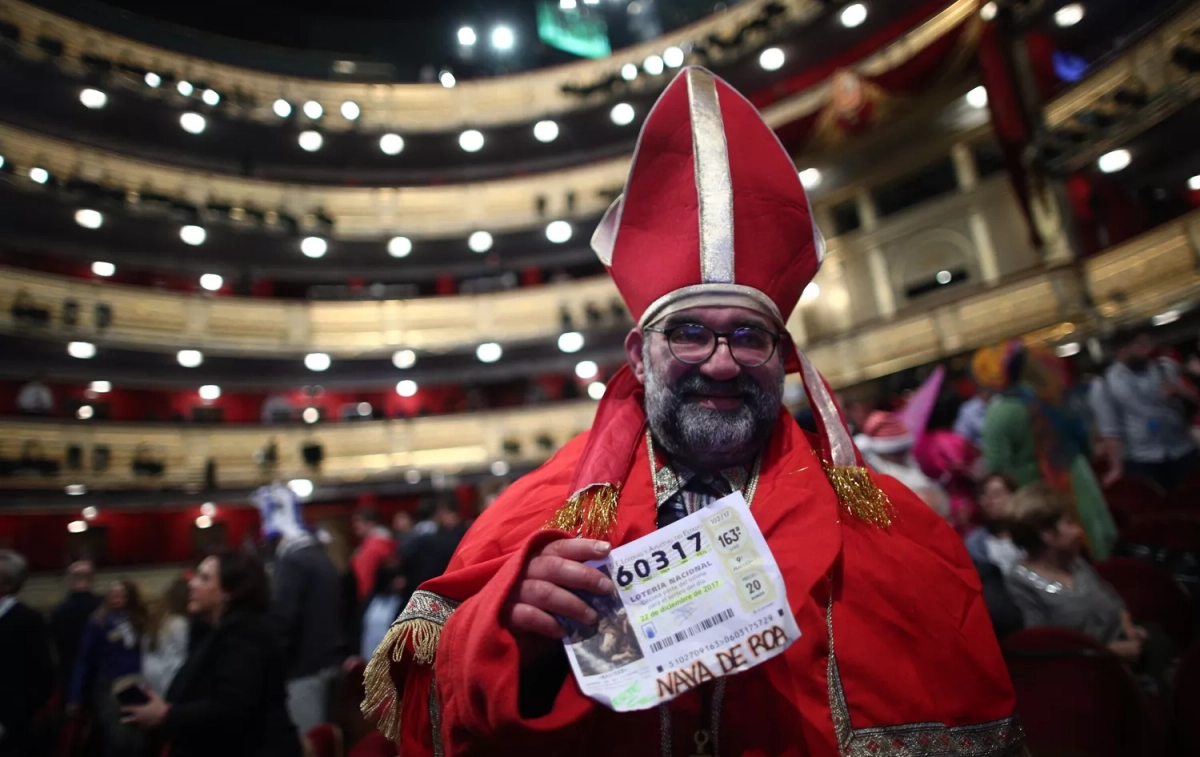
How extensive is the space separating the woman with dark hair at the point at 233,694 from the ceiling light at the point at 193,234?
17.1 m

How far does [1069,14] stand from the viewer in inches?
468

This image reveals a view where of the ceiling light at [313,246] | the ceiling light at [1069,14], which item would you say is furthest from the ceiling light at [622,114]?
the ceiling light at [1069,14]

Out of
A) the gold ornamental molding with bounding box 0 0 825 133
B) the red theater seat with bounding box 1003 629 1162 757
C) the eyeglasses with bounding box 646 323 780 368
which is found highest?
the gold ornamental molding with bounding box 0 0 825 133

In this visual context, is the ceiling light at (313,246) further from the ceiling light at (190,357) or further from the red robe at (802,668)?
the red robe at (802,668)

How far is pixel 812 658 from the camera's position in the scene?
1284 millimetres

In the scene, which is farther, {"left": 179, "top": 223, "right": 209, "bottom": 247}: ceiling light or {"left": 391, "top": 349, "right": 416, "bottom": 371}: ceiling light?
{"left": 391, "top": 349, "right": 416, "bottom": 371}: ceiling light

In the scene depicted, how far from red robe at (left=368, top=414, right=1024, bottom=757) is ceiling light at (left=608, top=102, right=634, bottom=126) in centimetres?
1976

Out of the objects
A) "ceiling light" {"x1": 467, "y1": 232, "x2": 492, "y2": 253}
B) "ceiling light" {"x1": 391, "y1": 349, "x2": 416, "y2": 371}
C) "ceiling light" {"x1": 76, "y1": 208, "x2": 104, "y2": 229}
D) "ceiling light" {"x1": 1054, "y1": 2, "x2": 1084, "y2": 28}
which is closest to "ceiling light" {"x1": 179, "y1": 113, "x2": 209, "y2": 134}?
"ceiling light" {"x1": 76, "y1": 208, "x2": 104, "y2": 229}

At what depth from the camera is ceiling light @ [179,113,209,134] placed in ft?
57.0

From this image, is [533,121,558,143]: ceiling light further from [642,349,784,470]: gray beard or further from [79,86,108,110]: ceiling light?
[642,349,784,470]: gray beard

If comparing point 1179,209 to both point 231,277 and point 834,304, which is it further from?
point 231,277

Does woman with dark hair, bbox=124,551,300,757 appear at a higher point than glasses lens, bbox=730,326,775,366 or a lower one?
lower

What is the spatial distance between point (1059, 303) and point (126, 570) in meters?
19.0

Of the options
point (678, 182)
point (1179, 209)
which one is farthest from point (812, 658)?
point (1179, 209)
